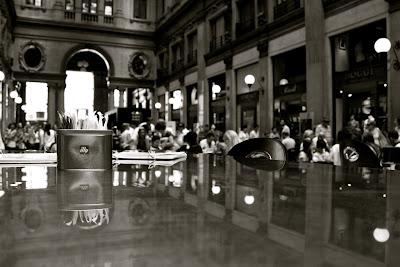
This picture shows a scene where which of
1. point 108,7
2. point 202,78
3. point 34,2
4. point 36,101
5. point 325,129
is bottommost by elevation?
point 325,129

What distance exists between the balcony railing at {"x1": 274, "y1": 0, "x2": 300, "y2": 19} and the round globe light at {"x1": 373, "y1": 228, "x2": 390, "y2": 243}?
12815 millimetres

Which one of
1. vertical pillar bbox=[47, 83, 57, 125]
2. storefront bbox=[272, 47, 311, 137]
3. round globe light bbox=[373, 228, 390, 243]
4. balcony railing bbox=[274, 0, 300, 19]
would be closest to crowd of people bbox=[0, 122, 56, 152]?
vertical pillar bbox=[47, 83, 57, 125]

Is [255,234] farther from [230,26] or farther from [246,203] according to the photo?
[230,26]

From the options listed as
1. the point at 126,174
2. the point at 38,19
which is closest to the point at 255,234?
the point at 126,174

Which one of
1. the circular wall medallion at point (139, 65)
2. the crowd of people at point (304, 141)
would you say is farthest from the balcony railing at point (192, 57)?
the crowd of people at point (304, 141)

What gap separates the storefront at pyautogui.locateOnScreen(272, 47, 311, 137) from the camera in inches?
501

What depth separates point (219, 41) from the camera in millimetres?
18188

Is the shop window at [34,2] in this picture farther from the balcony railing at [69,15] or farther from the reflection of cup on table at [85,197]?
the reflection of cup on table at [85,197]

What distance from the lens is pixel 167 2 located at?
2403 centimetres

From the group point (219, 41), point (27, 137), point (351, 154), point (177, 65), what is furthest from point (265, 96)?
point (351, 154)

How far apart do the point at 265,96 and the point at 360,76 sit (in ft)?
13.6

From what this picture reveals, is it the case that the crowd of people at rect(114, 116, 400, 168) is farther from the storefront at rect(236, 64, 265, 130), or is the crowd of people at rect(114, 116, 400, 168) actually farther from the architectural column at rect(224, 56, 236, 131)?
the architectural column at rect(224, 56, 236, 131)

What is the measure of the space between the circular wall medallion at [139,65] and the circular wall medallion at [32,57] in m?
4.98

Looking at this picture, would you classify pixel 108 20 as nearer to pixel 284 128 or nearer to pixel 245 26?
pixel 245 26
